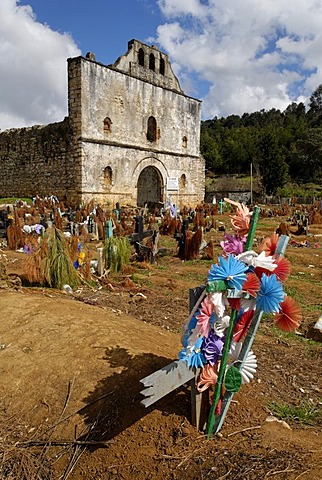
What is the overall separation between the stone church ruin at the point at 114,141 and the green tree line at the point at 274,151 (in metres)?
12.4

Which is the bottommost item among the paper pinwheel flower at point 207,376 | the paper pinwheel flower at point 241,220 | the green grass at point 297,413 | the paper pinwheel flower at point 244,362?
the green grass at point 297,413

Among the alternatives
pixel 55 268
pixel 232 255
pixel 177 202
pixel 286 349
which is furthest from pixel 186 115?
pixel 232 255

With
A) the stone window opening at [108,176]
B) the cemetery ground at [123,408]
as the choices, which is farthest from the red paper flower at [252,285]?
the stone window opening at [108,176]

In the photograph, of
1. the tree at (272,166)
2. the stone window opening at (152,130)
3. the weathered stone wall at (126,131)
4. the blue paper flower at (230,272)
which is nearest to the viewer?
the blue paper flower at (230,272)

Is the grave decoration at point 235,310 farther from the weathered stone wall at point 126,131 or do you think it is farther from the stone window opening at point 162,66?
the stone window opening at point 162,66

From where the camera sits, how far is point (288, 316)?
241cm

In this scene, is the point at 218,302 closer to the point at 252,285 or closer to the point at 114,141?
the point at 252,285

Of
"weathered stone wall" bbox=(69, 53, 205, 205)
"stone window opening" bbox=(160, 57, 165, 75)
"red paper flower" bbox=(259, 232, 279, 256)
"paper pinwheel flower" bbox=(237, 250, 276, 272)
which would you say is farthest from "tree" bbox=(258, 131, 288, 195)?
"paper pinwheel flower" bbox=(237, 250, 276, 272)

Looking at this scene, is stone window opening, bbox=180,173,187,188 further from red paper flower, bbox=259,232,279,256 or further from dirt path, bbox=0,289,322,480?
red paper flower, bbox=259,232,279,256

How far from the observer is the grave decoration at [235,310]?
2254 mm

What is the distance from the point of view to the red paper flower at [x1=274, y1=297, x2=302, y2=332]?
2400mm

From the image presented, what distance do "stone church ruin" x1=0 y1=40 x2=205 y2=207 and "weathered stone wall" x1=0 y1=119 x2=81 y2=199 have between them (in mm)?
49

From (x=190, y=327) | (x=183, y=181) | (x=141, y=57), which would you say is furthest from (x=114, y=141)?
(x=190, y=327)

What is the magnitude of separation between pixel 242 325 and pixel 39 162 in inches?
794
